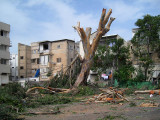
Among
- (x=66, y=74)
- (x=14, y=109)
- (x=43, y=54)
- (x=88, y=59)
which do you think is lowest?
(x=14, y=109)

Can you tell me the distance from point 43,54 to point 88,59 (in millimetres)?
23959

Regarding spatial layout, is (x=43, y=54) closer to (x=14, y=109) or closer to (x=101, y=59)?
(x=101, y=59)

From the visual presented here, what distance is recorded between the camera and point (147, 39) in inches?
968

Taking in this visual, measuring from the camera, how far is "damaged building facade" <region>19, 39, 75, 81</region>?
38.0 metres

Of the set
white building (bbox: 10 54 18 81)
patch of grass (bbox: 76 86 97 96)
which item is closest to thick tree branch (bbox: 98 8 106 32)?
patch of grass (bbox: 76 86 97 96)

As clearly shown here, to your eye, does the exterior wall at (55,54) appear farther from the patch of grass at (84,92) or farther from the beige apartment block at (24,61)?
the patch of grass at (84,92)

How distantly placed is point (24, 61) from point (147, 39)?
88.9ft

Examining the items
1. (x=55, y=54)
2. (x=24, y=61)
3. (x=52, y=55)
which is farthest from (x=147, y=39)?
(x=24, y=61)

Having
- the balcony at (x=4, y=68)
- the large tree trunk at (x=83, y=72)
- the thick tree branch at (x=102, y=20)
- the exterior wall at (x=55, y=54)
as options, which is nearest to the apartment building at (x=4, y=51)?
the balcony at (x=4, y=68)

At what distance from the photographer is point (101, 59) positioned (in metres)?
27.0

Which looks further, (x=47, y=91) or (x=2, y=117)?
(x=47, y=91)

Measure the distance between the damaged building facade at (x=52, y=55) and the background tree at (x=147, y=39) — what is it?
607 inches

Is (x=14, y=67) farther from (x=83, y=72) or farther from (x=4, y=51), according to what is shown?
(x=83, y=72)

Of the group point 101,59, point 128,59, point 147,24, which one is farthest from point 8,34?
point 147,24
